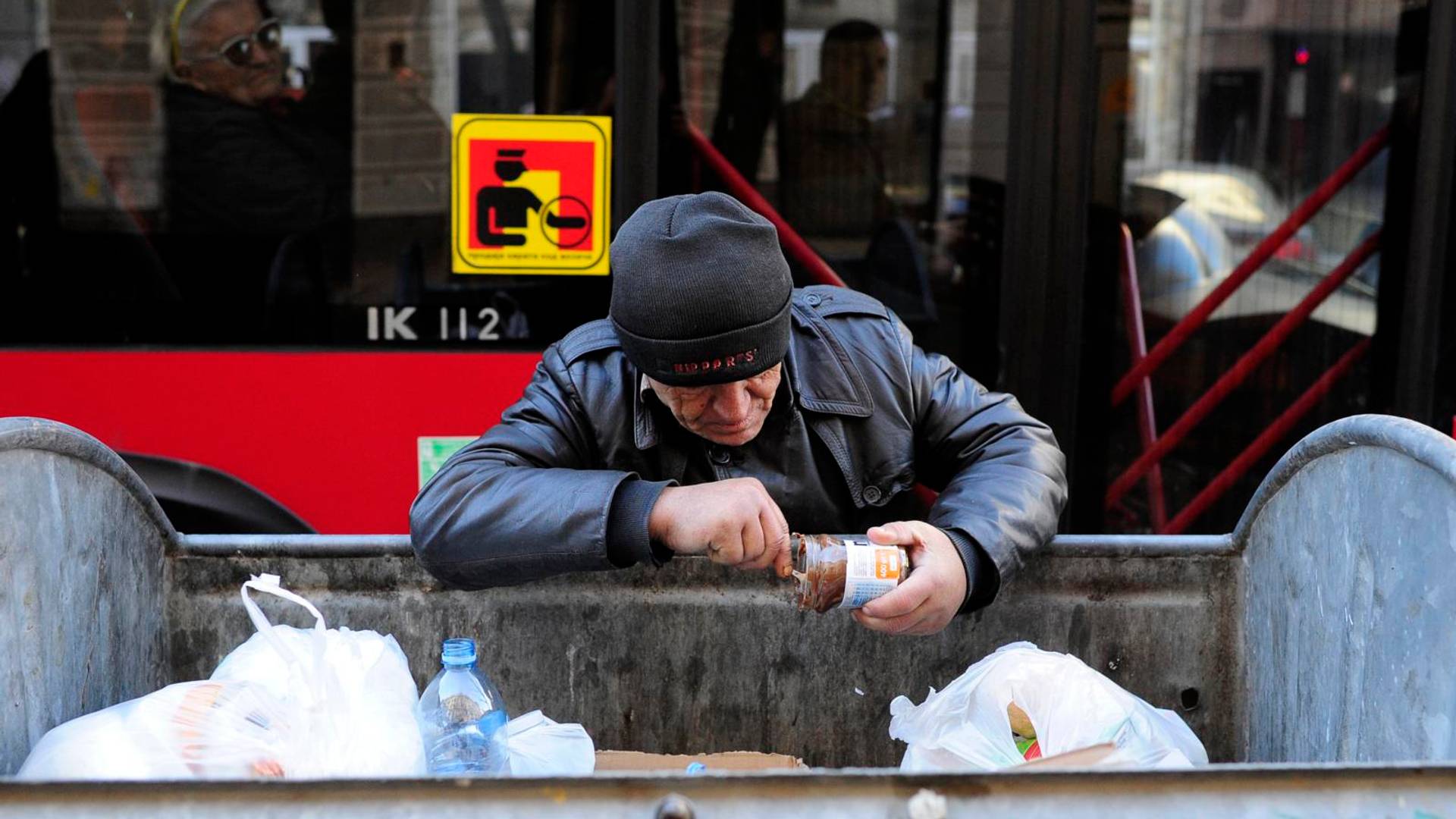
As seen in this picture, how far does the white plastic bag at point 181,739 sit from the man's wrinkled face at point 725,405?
0.75 meters

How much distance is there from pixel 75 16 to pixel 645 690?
212 cm

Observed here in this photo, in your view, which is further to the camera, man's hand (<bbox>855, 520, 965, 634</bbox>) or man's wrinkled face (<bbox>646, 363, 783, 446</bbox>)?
man's wrinkled face (<bbox>646, 363, 783, 446</bbox>)

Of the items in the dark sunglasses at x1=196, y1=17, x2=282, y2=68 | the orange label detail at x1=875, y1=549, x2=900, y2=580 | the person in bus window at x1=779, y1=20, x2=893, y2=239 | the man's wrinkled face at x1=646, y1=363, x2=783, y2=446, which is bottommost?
the orange label detail at x1=875, y1=549, x2=900, y2=580

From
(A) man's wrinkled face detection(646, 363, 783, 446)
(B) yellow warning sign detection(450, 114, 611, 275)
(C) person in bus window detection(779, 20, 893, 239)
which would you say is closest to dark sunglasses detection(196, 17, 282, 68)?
A: (B) yellow warning sign detection(450, 114, 611, 275)

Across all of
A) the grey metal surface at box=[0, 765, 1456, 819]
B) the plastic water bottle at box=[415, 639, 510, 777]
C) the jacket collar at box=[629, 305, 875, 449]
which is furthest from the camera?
the jacket collar at box=[629, 305, 875, 449]

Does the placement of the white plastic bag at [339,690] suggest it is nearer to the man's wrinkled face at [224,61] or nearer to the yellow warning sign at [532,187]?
the yellow warning sign at [532,187]

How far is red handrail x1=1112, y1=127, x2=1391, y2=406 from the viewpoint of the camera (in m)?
3.76

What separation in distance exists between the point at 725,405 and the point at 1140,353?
1885 mm

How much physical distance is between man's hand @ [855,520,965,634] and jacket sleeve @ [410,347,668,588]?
34 cm

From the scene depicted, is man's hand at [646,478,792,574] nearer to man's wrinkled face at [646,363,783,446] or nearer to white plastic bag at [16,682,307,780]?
man's wrinkled face at [646,363,783,446]

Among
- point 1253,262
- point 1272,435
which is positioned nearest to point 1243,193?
point 1253,262

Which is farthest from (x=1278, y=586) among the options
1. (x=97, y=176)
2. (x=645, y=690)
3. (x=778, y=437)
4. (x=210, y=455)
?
(x=97, y=176)

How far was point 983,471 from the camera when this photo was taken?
2324 mm

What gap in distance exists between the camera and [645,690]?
2328 millimetres
